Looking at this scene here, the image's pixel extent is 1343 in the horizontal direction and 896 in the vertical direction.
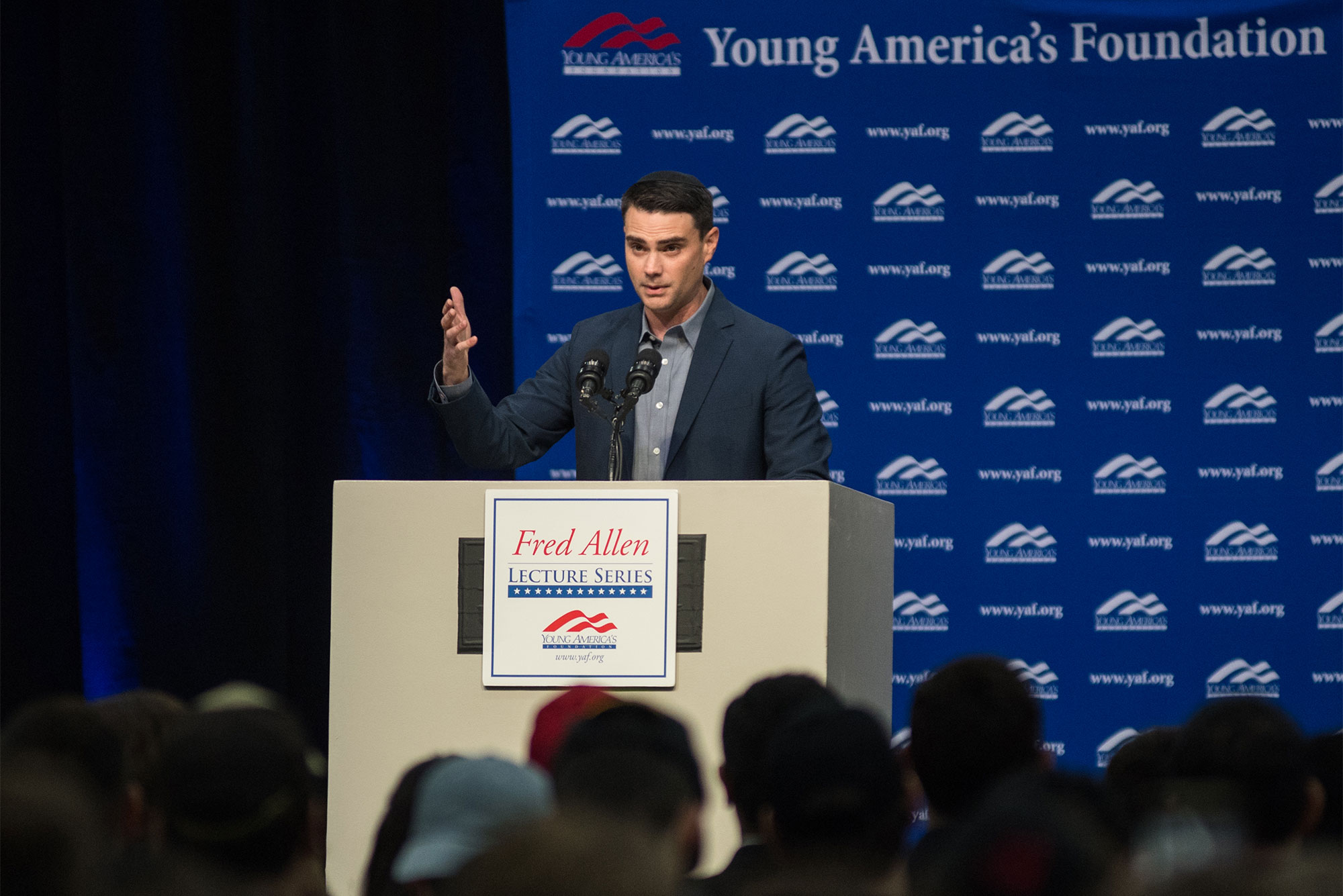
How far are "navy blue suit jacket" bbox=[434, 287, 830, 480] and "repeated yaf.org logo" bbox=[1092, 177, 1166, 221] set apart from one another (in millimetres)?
2372

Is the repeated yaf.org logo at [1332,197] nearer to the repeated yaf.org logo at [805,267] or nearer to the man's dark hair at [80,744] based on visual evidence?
the repeated yaf.org logo at [805,267]

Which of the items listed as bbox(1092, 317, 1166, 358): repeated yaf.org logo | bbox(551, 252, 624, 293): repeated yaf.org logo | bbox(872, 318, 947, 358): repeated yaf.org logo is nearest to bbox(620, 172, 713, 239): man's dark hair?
bbox(551, 252, 624, 293): repeated yaf.org logo

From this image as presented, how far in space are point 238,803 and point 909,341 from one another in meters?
4.25

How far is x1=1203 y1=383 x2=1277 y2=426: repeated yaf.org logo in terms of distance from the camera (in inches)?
212

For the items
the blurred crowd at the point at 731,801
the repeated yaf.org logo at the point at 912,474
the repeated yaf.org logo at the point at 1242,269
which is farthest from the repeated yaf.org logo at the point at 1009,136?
the blurred crowd at the point at 731,801

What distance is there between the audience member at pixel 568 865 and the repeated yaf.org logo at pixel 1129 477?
4.62 m

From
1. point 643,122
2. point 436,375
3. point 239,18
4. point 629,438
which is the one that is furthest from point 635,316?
point 239,18

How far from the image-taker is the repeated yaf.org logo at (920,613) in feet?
17.7

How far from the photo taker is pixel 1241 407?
5391 mm

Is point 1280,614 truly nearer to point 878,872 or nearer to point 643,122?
point 643,122

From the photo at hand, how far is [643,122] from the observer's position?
559cm

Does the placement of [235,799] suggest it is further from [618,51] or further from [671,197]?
[618,51]

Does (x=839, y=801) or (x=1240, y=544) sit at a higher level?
(x=839, y=801)

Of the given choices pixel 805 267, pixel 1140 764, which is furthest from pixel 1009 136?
pixel 1140 764
